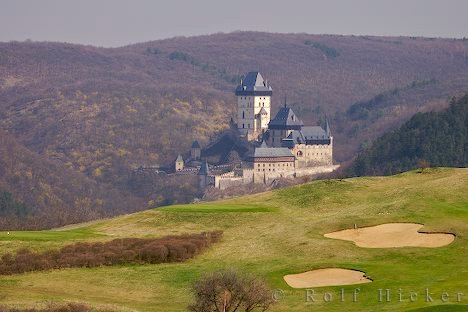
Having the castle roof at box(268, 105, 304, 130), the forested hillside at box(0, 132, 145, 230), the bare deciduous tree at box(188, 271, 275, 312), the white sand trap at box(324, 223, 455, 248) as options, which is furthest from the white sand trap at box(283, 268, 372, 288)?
the castle roof at box(268, 105, 304, 130)

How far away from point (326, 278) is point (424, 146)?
105597mm

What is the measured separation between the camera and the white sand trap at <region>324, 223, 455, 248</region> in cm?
5856

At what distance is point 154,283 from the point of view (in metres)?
55.0

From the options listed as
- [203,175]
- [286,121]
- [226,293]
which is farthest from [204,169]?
[226,293]

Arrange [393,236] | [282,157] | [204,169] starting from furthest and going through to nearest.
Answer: [204,169] → [282,157] → [393,236]

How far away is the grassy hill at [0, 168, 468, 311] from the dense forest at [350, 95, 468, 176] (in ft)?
251

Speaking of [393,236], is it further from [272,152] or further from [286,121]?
[286,121]

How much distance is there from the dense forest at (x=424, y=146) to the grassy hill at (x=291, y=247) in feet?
251

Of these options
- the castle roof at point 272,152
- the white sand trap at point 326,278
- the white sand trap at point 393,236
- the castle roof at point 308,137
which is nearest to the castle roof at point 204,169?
the castle roof at point 272,152

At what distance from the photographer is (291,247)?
59.6 m

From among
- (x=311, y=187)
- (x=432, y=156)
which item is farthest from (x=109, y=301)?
(x=432, y=156)

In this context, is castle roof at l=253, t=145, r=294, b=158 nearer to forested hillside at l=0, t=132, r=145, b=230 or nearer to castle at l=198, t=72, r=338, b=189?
castle at l=198, t=72, r=338, b=189

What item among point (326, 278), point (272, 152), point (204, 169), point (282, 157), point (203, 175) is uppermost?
point (326, 278)

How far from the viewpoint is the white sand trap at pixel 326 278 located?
173 feet
